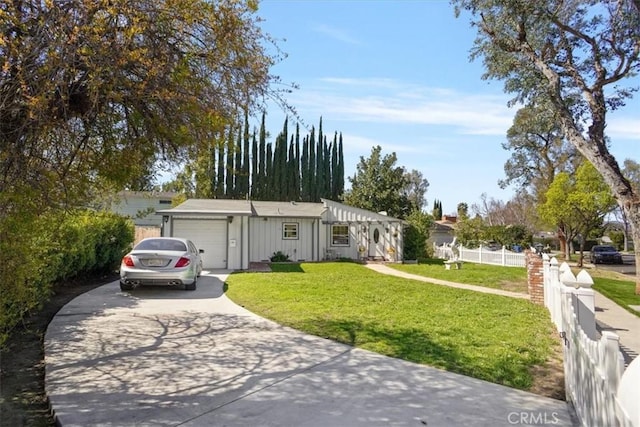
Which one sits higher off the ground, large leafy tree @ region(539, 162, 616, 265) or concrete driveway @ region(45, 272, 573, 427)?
large leafy tree @ region(539, 162, 616, 265)

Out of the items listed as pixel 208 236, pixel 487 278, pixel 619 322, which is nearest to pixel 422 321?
pixel 619 322

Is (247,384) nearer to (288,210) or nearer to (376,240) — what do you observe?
(288,210)

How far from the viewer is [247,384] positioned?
15.2ft

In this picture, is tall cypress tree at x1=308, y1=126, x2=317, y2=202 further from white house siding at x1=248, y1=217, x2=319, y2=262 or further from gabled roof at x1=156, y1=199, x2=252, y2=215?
gabled roof at x1=156, y1=199, x2=252, y2=215

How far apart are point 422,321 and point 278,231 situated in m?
15.5

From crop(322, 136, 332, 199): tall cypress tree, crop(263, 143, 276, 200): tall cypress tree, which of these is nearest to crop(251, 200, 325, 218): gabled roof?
crop(263, 143, 276, 200): tall cypress tree

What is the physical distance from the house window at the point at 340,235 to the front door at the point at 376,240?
1456mm

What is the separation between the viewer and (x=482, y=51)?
19.0 m

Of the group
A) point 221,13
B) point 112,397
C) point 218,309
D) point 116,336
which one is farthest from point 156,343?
point 221,13

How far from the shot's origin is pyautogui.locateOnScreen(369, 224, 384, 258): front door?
25.2 meters

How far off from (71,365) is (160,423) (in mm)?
2205

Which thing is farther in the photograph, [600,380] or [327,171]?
[327,171]

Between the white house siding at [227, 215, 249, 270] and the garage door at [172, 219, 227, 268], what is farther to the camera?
the garage door at [172, 219, 227, 268]

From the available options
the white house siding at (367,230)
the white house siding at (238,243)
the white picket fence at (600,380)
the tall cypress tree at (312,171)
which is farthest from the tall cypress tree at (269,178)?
the white picket fence at (600,380)
